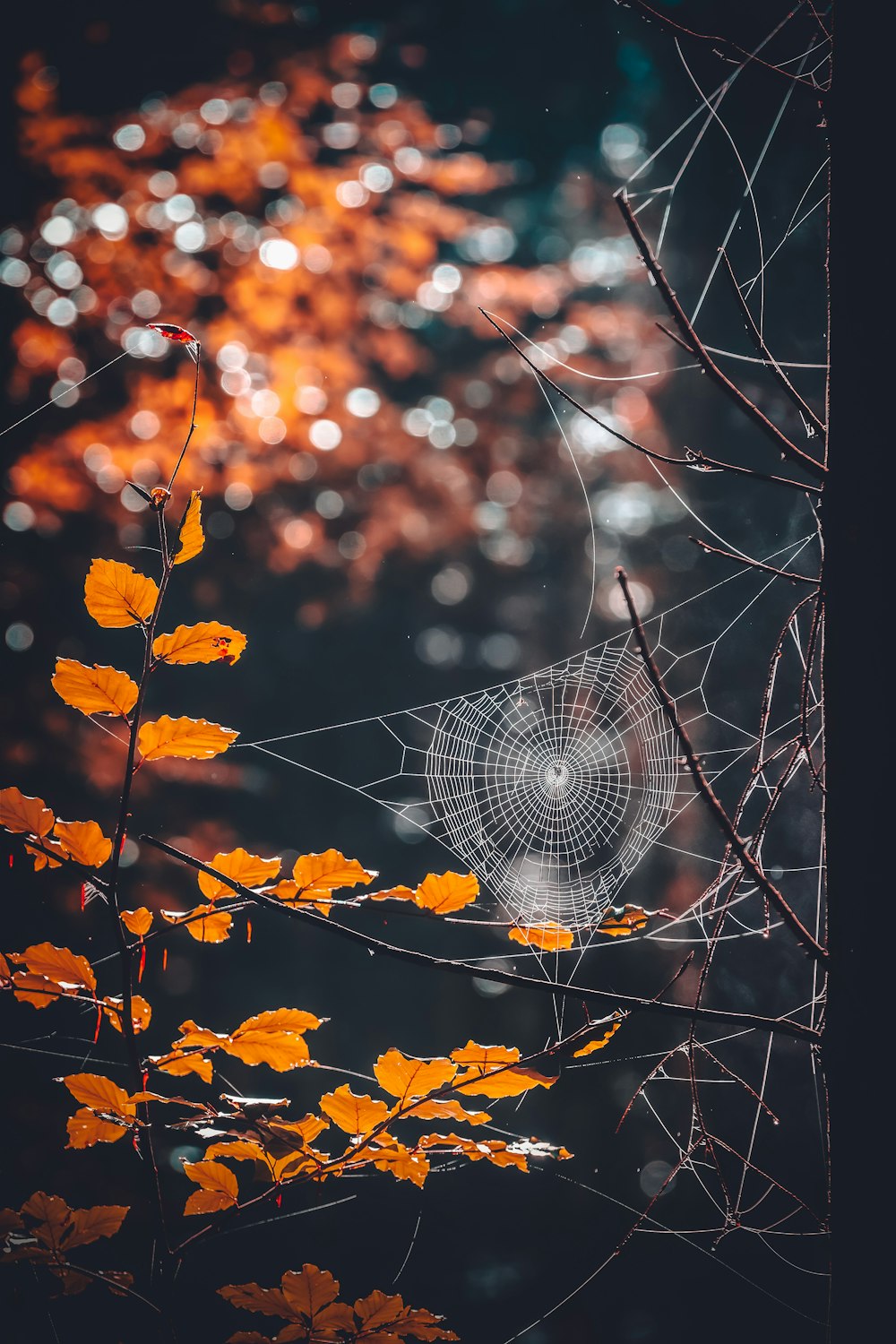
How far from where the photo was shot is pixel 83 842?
1.00m

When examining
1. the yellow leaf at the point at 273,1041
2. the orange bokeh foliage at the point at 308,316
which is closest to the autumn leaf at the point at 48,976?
the yellow leaf at the point at 273,1041

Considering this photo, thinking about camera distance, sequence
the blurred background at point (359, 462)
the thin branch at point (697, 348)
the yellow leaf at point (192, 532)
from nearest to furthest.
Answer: the thin branch at point (697, 348) → the yellow leaf at point (192, 532) → the blurred background at point (359, 462)

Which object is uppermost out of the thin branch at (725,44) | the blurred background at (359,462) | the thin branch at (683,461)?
the thin branch at (725,44)

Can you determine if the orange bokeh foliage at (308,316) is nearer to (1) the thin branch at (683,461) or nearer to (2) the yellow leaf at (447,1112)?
(1) the thin branch at (683,461)

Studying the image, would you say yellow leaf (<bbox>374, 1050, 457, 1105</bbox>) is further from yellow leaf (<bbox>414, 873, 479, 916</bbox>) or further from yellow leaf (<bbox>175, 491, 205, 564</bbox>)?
yellow leaf (<bbox>175, 491, 205, 564</bbox>)

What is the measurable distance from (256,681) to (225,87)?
351 cm

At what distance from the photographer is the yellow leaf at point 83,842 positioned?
3.25 feet

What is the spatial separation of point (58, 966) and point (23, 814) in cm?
22

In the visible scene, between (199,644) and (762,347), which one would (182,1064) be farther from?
(762,347)

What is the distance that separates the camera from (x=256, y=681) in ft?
17.1

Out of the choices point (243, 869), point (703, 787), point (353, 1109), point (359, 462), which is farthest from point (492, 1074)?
point (359, 462)

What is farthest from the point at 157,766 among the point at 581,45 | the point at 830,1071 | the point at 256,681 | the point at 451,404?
the point at 581,45

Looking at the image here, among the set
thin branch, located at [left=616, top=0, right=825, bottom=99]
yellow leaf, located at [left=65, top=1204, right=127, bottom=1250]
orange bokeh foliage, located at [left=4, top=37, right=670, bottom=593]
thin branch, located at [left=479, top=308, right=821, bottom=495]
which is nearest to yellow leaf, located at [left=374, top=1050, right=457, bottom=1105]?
yellow leaf, located at [left=65, top=1204, right=127, bottom=1250]

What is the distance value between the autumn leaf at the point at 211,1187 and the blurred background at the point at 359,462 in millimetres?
1746
